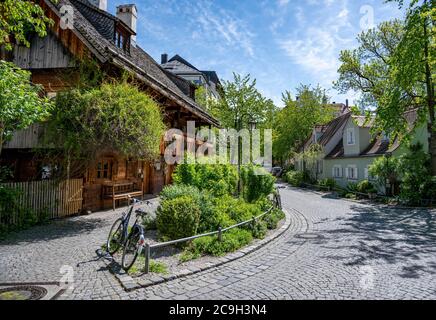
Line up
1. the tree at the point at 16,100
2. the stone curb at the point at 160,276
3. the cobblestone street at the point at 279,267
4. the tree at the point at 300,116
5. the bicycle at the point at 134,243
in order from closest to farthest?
the cobblestone street at the point at 279,267 → the stone curb at the point at 160,276 → the bicycle at the point at 134,243 → the tree at the point at 16,100 → the tree at the point at 300,116

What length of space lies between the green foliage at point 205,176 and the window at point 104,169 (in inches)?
135

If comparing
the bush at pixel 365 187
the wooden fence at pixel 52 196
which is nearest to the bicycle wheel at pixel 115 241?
the wooden fence at pixel 52 196

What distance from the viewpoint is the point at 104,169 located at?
13.2 m

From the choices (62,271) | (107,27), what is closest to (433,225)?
(62,271)

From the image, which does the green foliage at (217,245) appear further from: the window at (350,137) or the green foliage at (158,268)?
the window at (350,137)

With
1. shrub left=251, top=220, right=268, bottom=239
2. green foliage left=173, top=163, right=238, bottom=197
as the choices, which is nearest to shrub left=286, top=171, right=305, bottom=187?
green foliage left=173, top=163, right=238, bottom=197

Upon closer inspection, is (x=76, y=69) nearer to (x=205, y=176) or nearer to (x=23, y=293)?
(x=205, y=176)

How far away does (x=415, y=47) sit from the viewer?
15.5 metres

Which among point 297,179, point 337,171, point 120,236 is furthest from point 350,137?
point 120,236

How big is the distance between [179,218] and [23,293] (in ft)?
11.4

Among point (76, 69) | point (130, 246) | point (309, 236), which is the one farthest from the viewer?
point (76, 69)

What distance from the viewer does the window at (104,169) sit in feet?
42.4

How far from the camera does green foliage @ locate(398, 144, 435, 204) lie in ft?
55.4

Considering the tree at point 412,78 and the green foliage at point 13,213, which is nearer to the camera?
the green foliage at point 13,213
